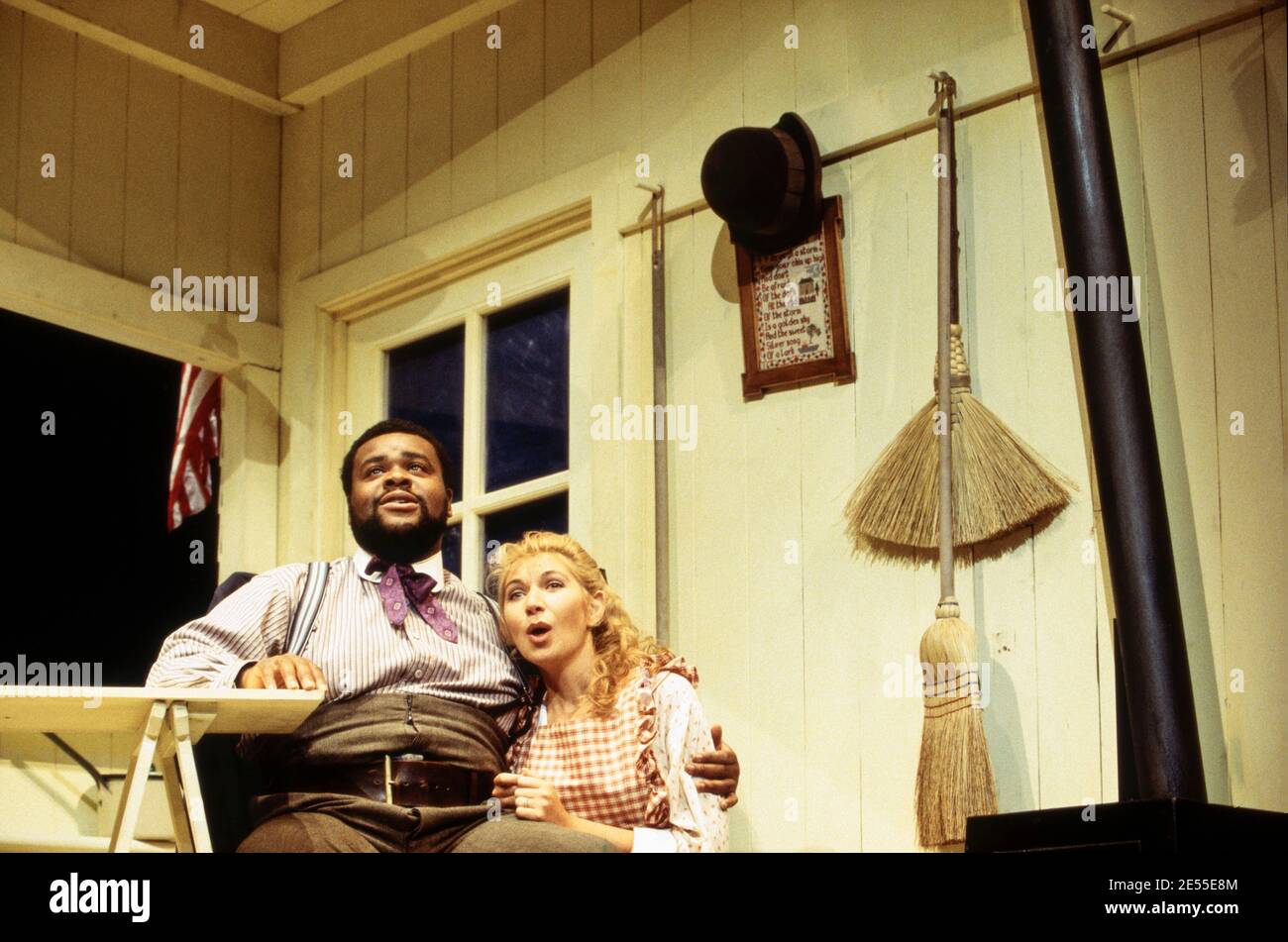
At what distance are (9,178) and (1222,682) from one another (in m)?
3.11

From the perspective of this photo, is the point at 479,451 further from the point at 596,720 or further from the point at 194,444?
the point at 596,720

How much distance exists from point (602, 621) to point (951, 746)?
2.25 feet

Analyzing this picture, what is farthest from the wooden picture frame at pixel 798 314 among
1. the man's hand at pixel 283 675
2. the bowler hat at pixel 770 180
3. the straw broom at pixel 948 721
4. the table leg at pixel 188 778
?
the table leg at pixel 188 778

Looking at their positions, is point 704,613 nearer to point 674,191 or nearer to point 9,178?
point 674,191

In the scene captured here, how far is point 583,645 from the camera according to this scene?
3.04 m

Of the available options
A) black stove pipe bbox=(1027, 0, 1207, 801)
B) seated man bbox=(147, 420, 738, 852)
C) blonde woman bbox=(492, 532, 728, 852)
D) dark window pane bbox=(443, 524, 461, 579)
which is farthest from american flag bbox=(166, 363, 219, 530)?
black stove pipe bbox=(1027, 0, 1207, 801)

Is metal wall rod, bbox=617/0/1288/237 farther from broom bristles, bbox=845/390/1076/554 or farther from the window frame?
broom bristles, bbox=845/390/1076/554

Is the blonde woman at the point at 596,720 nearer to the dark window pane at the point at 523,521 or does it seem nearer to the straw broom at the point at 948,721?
the straw broom at the point at 948,721

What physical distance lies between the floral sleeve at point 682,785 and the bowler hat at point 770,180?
0.99 metres

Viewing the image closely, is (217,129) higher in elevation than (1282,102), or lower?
higher

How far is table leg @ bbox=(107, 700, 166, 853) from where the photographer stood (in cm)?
252

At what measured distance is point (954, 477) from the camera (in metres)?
3.02
